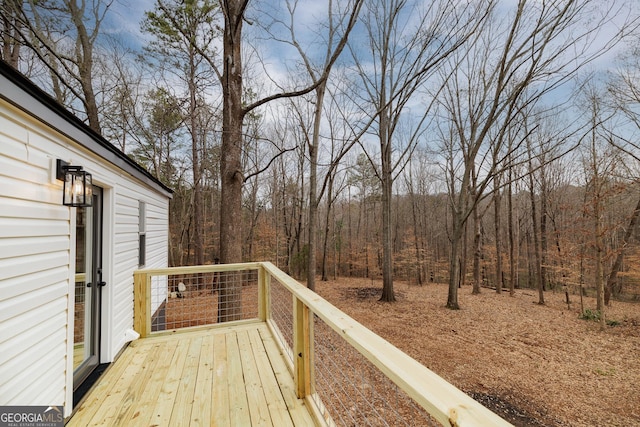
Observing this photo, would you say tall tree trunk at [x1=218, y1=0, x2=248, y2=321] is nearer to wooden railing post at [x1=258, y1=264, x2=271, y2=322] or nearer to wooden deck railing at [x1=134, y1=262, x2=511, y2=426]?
wooden deck railing at [x1=134, y1=262, x2=511, y2=426]

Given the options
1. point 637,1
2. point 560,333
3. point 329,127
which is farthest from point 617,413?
point 329,127

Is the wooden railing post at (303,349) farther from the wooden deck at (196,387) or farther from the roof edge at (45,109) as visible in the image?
the roof edge at (45,109)

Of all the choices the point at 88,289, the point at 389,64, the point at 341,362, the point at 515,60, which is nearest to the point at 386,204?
the point at 389,64

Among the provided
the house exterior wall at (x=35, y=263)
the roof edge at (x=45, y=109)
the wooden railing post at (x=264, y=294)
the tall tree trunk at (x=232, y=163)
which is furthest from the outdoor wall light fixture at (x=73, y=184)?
the tall tree trunk at (x=232, y=163)

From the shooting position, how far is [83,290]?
2590mm

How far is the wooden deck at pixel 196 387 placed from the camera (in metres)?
1.95

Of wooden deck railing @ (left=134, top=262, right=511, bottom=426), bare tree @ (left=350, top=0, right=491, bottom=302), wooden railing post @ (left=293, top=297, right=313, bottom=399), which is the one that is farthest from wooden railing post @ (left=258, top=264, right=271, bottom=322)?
bare tree @ (left=350, top=0, right=491, bottom=302)

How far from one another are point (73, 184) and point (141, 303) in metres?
1.94

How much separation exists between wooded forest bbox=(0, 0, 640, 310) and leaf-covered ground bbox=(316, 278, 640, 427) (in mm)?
1096

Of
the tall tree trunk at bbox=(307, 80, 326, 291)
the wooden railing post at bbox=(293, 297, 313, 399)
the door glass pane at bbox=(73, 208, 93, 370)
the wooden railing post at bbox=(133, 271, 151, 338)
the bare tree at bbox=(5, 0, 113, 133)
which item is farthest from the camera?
the tall tree trunk at bbox=(307, 80, 326, 291)

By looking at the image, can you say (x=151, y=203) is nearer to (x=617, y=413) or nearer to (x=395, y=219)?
(x=617, y=413)

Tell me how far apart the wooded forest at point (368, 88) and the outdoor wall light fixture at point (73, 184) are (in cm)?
239

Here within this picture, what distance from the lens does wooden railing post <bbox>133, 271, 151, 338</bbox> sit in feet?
10.9

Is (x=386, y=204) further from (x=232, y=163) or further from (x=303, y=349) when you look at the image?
(x=303, y=349)
